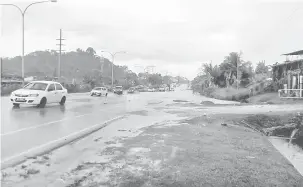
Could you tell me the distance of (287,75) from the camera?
110ft

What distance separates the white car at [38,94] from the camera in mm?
16516

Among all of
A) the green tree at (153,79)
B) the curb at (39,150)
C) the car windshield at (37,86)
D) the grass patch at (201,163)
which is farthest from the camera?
the green tree at (153,79)

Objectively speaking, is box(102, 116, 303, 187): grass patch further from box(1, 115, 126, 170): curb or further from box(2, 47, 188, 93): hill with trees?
box(2, 47, 188, 93): hill with trees

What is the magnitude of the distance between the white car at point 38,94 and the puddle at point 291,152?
11.3m

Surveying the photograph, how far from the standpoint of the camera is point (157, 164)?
20.2 feet

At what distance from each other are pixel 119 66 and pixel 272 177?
14630cm

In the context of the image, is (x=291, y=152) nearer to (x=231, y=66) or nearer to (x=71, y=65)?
(x=231, y=66)

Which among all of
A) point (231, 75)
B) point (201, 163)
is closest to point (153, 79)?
point (231, 75)

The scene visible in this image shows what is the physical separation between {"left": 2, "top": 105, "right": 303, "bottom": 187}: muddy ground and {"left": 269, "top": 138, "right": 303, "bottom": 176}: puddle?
1.16 m

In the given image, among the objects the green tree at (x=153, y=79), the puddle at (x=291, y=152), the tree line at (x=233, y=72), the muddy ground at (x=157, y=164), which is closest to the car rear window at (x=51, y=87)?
the muddy ground at (x=157, y=164)

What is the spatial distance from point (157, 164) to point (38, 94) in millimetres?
12288

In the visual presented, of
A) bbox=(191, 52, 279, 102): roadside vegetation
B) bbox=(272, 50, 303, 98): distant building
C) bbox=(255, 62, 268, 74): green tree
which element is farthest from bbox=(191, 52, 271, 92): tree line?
bbox=(272, 50, 303, 98): distant building

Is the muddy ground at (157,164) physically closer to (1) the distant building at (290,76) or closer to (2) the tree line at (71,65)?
(1) the distant building at (290,76)

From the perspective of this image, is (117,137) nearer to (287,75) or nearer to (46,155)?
(46,155)
